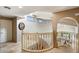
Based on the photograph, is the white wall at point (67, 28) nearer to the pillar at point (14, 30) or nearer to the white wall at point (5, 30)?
the pillar at point (14, 30)

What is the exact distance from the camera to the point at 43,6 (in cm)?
230

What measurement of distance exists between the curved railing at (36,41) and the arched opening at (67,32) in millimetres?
208

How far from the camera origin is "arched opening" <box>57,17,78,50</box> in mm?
2293

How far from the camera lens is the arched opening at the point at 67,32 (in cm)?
229

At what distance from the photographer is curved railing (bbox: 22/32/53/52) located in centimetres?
232

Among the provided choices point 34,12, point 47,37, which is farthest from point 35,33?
point 34,12

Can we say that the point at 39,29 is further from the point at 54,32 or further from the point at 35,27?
the point at 54,32

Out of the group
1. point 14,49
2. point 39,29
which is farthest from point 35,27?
point 14,49

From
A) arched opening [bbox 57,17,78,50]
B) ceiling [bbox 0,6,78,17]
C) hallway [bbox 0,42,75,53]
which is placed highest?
ceiling [bbox 0,6,78,17]

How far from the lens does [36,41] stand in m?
2.32

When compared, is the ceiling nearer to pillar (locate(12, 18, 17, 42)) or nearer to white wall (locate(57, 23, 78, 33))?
pillar (locate(12, 18, 17, 42))

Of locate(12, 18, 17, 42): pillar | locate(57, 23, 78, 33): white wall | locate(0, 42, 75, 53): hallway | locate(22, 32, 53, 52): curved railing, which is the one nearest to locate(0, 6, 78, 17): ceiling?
locate(12, 18, 17, 42): pillar

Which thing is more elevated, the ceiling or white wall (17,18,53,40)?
the ceiling

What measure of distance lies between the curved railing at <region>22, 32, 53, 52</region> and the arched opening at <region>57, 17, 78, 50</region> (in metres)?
0.21
